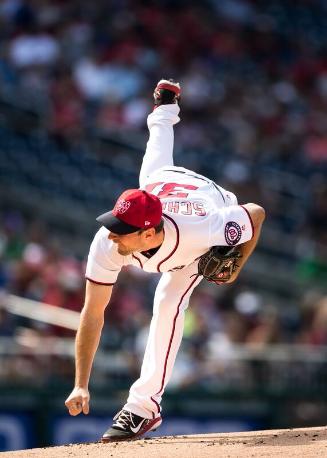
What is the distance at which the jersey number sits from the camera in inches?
218

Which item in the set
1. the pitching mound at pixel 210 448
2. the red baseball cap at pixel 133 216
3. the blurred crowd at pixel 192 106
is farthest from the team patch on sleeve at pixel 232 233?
the blurred crowd at pixel 192 106

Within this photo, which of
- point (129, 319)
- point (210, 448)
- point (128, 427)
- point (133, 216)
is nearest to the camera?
point (133, 216)

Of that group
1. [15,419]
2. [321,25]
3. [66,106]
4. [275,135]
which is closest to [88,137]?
[66,106]

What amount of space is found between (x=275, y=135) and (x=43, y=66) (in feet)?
10.6

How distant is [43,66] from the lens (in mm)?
12719

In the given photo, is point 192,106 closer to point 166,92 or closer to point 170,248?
point 166,92

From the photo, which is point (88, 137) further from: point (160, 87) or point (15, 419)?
point (160, 87)

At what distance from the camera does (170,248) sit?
5285 millimetres

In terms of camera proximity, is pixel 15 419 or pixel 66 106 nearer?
pixel 15 419

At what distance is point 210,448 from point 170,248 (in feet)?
3.25

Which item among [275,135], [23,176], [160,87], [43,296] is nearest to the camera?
[160,87]

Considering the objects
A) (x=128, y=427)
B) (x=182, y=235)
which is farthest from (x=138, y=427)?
(x=182, y=235)

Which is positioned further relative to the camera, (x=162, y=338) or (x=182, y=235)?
(x=162, y=338)

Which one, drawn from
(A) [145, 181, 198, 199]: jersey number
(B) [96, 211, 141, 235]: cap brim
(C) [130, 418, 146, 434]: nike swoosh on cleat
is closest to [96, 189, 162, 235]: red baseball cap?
(B) [96, 211, 141, 235]: cap brim
